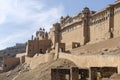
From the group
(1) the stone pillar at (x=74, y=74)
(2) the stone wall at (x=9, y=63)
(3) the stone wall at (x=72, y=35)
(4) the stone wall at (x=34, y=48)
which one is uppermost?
(3) the stone wall at (x=72, y=35)

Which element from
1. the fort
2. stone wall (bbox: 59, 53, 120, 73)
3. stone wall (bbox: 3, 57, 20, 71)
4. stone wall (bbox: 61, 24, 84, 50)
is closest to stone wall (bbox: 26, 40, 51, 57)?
the fort

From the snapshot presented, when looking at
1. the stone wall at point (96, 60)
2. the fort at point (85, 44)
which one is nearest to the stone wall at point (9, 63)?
the fort at point (85, 44)

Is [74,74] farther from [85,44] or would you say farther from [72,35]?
[72,35]

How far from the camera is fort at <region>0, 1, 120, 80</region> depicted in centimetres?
2423

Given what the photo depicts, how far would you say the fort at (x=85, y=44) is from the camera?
24234 millimetres

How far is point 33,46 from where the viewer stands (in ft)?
206

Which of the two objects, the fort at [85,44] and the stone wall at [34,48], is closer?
the fort at [85,44]

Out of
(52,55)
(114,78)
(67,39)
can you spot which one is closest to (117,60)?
(114,78)

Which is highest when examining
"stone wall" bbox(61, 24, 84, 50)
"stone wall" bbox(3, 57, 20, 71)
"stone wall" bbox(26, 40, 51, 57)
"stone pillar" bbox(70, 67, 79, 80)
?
"stone wall" bbox(61, 24, 84, 50)

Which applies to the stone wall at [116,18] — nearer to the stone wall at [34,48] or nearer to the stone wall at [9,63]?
the stone wall at [34,48]

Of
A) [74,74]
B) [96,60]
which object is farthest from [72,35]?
[74,74]

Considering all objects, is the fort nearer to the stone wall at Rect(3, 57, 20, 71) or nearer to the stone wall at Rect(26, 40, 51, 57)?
the stone wall at Rect(26, 40, 51, 57)

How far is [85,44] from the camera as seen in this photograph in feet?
180

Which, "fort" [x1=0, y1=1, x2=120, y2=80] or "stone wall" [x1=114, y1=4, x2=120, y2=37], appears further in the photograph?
"stone wall" [x1=114, y1=4, x2=120, y2=37]
